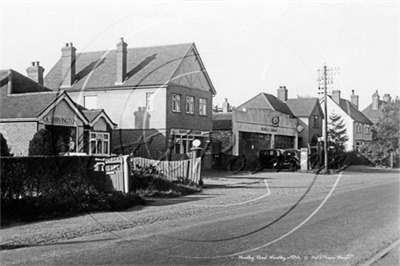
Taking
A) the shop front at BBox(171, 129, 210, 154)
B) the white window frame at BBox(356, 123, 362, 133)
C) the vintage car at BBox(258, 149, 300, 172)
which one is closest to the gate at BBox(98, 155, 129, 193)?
the vintage car at BBox(258, 149, 300, 172)

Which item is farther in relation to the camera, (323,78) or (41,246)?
(41,246)

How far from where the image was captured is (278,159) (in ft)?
46.7

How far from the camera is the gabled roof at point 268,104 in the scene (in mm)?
5641

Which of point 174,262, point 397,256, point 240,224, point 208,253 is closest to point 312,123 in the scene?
point 240,224

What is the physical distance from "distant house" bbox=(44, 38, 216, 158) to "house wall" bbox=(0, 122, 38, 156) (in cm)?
224

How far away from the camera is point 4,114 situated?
981 inches

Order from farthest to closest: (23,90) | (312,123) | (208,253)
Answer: (23,90), (312,123), (208,253)

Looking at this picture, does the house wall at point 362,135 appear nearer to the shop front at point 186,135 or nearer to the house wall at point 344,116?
the house wall at point 344,116

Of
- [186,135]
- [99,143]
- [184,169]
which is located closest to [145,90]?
[99,143]

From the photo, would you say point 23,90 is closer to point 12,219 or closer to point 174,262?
point 12,219

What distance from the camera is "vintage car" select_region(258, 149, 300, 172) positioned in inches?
492

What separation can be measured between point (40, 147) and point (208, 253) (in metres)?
12.4

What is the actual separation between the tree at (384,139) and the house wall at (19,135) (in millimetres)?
31545

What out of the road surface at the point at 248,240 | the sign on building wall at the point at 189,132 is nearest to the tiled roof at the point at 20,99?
the sign on building wall at the point at 189,132
